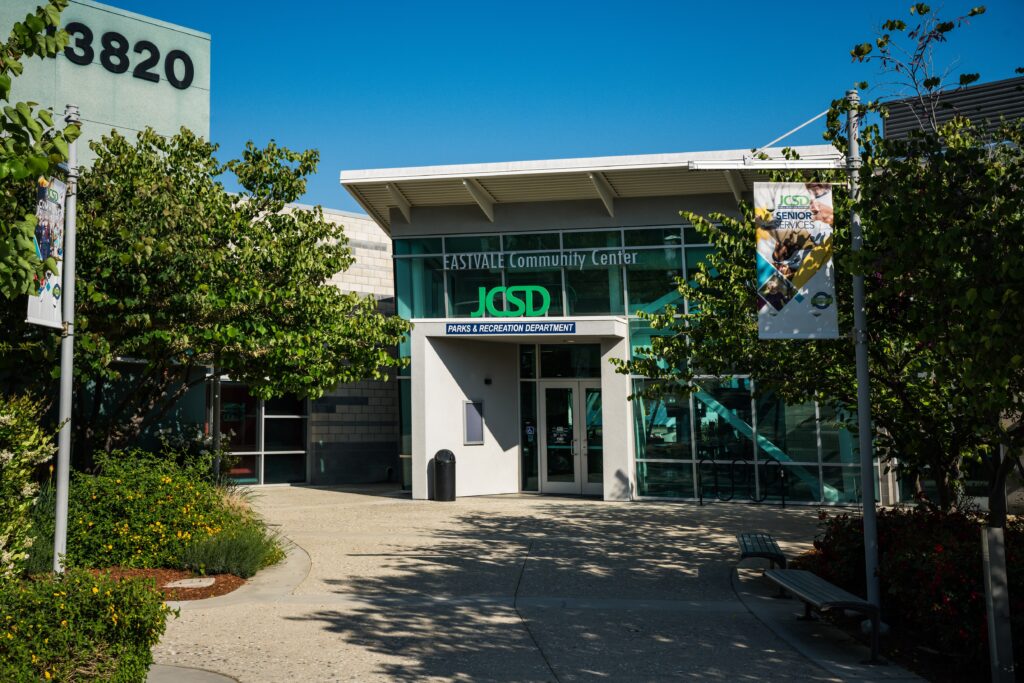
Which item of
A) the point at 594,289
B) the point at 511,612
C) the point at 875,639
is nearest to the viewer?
the point at 875,639

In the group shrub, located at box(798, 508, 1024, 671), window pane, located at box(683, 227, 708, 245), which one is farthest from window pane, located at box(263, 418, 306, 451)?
shrub, located at box(798, 508, 1024, 671)

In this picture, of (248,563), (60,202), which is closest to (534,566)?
(248,563)

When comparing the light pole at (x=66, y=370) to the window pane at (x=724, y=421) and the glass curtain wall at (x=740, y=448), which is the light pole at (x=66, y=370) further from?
the window pane at (x=724, y=421)

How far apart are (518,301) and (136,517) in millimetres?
11507

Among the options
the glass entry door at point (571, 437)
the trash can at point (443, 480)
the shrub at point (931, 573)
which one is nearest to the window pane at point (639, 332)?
the glass entry door at point (571, 437)

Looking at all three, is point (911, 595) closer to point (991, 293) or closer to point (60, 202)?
point (991, 293)

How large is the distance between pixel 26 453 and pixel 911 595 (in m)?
8.04

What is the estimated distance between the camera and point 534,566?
11906mm

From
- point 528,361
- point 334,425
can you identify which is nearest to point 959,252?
point 528,361

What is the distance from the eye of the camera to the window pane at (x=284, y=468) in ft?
80.7

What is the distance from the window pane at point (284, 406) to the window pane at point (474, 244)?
668cm

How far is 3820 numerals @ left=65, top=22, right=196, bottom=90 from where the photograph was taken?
18.4 m

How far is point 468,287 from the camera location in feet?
71.3

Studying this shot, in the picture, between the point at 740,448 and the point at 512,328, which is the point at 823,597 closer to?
the point at 740,448
